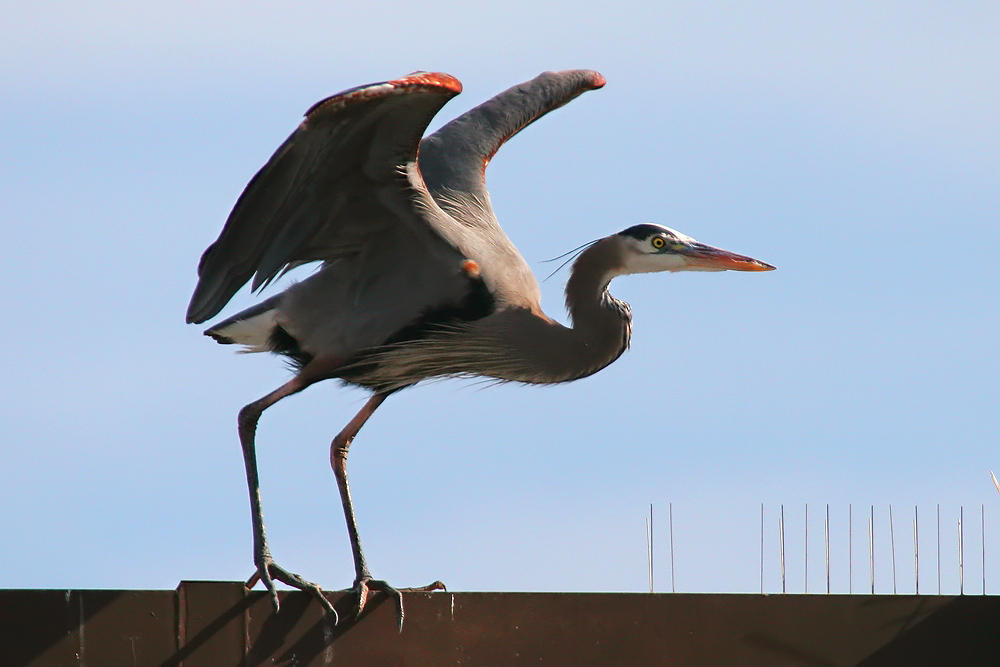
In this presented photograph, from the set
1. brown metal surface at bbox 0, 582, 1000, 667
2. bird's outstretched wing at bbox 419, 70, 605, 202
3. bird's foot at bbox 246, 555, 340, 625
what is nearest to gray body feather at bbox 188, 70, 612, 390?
bird's outstretched wing at bbox 419, 70, 605, 202

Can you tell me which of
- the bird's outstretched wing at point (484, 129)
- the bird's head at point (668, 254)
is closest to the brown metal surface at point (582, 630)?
the bird's head at point (668, 254)

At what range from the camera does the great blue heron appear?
583cm

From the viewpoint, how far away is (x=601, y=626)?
15.9ft

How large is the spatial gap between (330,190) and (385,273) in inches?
21.7

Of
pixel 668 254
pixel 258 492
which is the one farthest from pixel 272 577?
pixel 668 254

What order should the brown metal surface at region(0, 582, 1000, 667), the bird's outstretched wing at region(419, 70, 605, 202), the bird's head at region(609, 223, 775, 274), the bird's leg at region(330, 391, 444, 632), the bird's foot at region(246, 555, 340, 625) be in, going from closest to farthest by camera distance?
the brown metal surface at region(0, 582, 1000, 667)
the bird's foot at region(246, 555, 340, 625)
the bird's leg at region(330, 391, 444, 632)
the bird's head at region(609, 223, 775, 274)
the bird's outstretched wing at region(419, 70, 605, 202)

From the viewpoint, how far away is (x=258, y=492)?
6.10 m

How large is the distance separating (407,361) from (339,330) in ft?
1.36

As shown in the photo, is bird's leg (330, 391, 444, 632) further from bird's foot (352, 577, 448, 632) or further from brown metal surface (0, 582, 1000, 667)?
brown metal surface (0, 582, 1000, 667)

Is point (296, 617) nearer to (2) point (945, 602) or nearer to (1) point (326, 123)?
(1) point (326, 123)

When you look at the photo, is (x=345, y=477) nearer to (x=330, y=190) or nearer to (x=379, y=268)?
(x=379, y=268)

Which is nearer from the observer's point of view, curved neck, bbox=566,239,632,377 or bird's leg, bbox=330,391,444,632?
bird's leg, bbox=330,391,444,632

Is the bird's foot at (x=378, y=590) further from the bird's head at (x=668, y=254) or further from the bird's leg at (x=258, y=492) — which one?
the bird's head at (x=668, y=254)

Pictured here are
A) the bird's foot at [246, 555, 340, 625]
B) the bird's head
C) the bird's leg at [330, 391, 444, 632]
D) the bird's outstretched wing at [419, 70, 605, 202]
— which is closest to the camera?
the bird's foot at [246, 555, 340, 625]
